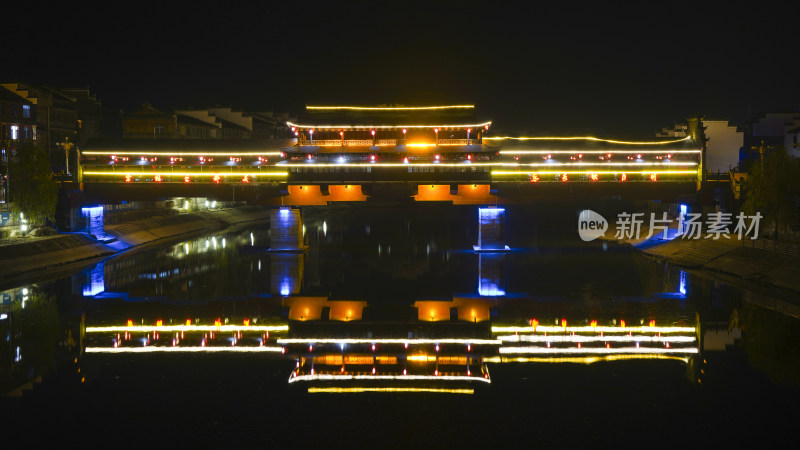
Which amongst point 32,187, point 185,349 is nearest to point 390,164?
point 32,187

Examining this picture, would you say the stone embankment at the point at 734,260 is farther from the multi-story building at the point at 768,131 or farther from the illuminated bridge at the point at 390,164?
the multi-story building at the point at 768,131

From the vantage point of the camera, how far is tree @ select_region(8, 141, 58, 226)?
5912cm

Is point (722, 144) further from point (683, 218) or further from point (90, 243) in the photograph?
point (90, 243)

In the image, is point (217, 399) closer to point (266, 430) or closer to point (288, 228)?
point (266, 430)

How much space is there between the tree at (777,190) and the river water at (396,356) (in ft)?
25.9

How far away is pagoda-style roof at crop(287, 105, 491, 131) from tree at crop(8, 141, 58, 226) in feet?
67.1

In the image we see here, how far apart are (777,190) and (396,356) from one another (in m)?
34.7

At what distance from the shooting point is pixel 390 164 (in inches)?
2450

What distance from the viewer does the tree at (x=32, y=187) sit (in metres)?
59.1

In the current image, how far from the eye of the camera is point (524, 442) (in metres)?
21.0

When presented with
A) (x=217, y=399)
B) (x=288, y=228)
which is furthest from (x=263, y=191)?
(x=217, y=399)

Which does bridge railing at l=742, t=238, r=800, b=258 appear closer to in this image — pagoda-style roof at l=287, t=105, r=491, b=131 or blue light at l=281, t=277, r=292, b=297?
pagoda-style roof at l=287, t=105, r=491, b=131

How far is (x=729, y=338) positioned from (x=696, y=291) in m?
11.4

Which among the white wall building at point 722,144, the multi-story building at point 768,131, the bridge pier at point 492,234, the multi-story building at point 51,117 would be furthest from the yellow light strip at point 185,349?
the multi-story building at point 768,131
